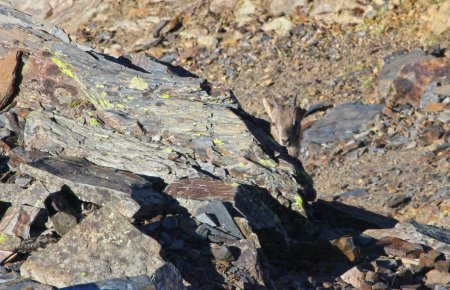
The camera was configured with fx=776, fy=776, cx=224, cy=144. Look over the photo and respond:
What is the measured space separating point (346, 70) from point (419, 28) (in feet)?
7.14

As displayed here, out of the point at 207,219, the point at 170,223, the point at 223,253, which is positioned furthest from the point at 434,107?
the point at 223,253

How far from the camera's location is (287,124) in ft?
56.1

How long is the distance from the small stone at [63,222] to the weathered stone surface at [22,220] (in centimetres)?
16

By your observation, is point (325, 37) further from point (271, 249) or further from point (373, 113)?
point (271, 249)

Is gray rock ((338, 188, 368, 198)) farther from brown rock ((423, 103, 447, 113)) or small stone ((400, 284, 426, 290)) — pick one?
small stone ((400, 284, 426, 290))

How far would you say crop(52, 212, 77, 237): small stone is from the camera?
6.62 m

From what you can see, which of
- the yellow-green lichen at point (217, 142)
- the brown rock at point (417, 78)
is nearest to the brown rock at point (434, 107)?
the brown rock at point (417, 78)

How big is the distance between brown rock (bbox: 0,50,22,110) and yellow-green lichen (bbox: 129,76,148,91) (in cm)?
138

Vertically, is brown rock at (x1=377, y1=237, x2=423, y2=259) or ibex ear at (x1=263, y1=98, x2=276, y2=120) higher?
brown rock at (x1=377, y1=237, x2=423, y2=259)

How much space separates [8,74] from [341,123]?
9.80 m

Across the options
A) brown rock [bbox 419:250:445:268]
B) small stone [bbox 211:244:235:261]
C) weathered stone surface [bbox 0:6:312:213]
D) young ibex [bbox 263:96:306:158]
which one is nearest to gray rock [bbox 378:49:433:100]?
young ibex [bbox 263:96:306:158]

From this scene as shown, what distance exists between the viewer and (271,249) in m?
7.74

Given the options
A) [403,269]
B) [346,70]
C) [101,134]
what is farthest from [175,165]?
[346,70]

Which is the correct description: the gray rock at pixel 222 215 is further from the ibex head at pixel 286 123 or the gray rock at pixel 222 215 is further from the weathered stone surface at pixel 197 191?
the ibex head at pixel 286 123
